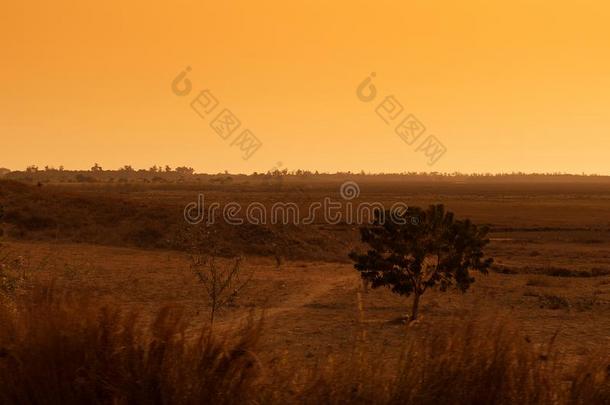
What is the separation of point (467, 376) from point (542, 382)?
59 centimetres

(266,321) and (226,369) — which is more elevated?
(226,369)

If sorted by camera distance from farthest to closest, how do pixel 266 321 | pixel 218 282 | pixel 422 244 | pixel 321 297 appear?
pixel 321 297
pixel 218 282
pixel 422 244
pixel 266 321

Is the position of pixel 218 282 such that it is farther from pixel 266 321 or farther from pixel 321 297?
pixel 266 321

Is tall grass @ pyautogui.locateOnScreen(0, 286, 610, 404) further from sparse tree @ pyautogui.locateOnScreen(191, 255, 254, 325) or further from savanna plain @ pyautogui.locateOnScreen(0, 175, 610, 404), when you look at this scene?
sparse tree @ pyautogui.locateOnScreen(191, 255, 254, 325)

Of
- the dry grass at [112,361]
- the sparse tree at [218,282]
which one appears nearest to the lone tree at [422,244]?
the sparse tree at [218,282]

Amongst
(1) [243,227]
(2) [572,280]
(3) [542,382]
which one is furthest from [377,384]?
(1) [243,227]

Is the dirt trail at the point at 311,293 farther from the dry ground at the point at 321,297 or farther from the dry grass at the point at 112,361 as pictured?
the dry grass at the point at 112,361

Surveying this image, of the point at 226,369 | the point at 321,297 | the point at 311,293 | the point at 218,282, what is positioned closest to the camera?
the point at 226,369

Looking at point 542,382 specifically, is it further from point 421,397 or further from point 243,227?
point 243,227

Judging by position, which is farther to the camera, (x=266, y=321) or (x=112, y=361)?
(x=266, y=321)

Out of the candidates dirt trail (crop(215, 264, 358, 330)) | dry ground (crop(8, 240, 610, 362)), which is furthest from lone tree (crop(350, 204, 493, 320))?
dirt trail (crop(215, 264, 358, 330))

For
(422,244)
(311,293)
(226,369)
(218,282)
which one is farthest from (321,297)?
(226,369)

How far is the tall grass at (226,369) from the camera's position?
5.50 m

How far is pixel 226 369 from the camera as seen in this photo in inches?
220
